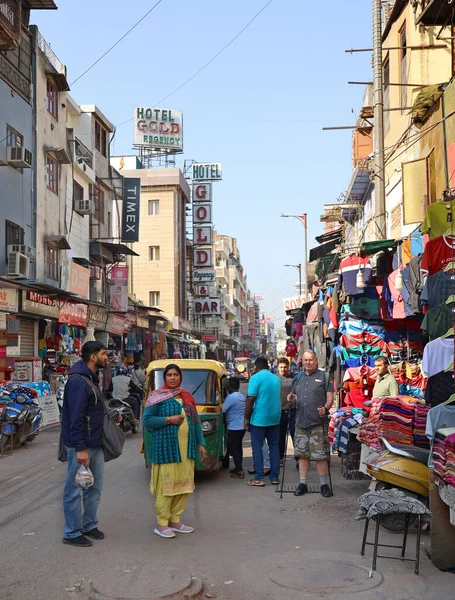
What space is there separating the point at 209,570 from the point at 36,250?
20.0m

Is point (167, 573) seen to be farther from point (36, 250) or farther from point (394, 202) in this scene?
point (36, 250)

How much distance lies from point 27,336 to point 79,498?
17.8 m

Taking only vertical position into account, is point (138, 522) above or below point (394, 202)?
below

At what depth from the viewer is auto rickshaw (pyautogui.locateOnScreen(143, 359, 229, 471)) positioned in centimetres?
1067

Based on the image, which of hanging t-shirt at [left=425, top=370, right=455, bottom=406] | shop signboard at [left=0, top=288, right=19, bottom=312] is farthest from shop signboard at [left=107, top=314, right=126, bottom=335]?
hanging t-shirt at [left=425, top=370, right=455, bottom=406]

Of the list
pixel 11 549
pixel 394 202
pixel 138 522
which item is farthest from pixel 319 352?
pixel 11 549

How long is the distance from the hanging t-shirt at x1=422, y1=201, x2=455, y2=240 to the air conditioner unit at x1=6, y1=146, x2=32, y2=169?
15315 millimetres

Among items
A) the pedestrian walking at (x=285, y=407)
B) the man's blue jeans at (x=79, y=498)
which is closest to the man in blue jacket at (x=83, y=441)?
the man's blue jeans at (x=79, y=498)

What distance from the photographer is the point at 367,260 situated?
13.1 metres

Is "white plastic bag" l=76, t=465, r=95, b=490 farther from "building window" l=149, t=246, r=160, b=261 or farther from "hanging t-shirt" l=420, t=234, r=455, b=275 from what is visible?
"building window" l=149, t=246, r=160, b=261

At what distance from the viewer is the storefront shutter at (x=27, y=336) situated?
2320cm

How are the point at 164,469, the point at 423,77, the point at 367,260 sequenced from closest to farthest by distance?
the point at 164,469 → the point at 367,260 → the point at 423,77

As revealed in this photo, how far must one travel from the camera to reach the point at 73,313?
25594 mm

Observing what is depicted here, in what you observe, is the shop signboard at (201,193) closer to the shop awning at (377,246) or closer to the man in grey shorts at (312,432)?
the shop awning at (377,246)
